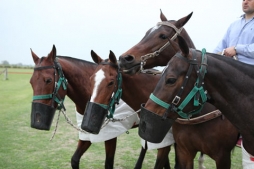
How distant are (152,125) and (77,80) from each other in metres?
2.34

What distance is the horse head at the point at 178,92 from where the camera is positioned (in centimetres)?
230

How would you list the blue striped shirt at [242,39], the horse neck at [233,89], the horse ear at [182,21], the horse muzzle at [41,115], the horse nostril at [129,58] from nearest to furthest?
the horse neck at [233,89]
the blue striped shirt at [242,39]
the horse nostril at [129,58]
the horse ear at [182,21]
the horse muzzle at [41,115]

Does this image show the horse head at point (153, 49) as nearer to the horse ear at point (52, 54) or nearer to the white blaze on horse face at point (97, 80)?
the white blaze on horse face at point (97, 80)

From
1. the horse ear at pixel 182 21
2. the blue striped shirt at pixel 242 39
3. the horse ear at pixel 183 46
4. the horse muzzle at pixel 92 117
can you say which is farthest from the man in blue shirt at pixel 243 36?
the horse muzzle at pixel 92 117

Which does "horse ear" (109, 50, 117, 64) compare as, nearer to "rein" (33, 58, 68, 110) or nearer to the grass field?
"rein" (33, 58, 68, 110)

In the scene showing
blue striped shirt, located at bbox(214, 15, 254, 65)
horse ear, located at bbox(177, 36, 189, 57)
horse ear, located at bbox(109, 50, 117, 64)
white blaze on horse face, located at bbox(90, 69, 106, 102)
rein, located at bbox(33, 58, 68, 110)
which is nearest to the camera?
horse ear, located at bbox(177, 36, 189, 57)

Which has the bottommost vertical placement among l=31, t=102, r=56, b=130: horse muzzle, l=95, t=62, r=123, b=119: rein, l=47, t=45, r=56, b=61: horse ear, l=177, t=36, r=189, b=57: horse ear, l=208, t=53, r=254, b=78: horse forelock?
l=31, t=102, r=56, b=130: horse muzzle

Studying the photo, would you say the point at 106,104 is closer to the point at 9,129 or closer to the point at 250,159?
the point at 250,159

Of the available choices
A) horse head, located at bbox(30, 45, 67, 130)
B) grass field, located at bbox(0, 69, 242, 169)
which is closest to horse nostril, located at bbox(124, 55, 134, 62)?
horse head, located at bbox(30, 45, 67, 130)

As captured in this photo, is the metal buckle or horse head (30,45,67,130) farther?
horse head (30,45,67,130)

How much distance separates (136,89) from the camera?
13.5 ft

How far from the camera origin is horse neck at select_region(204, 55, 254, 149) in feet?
7.95

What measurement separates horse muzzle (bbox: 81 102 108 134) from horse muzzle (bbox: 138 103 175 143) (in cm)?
110

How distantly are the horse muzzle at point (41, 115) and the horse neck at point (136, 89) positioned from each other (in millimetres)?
1125
